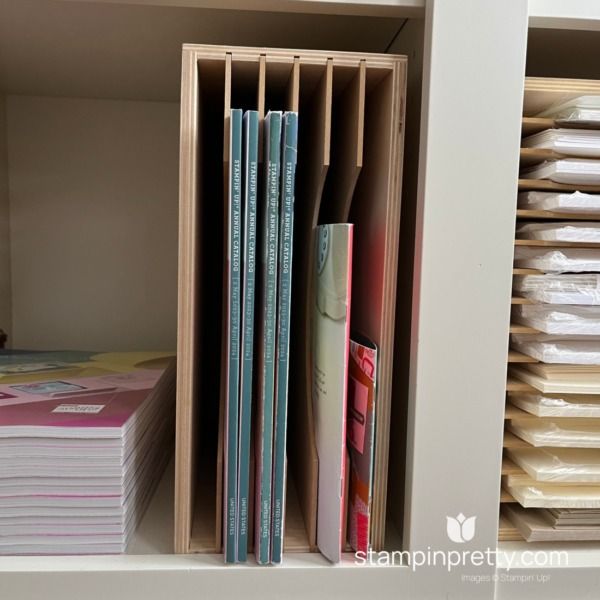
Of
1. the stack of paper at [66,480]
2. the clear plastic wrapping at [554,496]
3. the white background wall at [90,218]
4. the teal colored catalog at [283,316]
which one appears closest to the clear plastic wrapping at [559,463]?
the clear plastic wrapping at [554,496]

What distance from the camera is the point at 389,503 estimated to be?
63cm

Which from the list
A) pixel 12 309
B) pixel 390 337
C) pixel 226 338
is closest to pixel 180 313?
pixel 226 338

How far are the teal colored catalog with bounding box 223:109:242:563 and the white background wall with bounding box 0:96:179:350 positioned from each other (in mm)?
523

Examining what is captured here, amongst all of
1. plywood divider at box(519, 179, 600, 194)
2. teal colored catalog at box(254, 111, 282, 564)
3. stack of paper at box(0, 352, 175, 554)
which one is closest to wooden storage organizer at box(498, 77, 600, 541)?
plywood divider at box(519, 179, 600, 194)

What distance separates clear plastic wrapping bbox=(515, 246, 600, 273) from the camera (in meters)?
0.53

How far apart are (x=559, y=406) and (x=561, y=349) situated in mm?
55

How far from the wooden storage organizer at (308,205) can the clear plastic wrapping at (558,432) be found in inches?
5.8

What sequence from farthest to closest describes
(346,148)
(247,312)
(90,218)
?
1. (90,218)
2. (346,148)
3. (247,312)

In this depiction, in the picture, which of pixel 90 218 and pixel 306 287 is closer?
pixel 306 287

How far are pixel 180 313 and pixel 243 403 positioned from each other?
0.10 meters

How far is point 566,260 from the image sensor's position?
53 cm

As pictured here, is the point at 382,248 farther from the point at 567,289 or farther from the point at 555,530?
the point at 555,530

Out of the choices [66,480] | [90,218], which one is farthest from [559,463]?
[90,218]

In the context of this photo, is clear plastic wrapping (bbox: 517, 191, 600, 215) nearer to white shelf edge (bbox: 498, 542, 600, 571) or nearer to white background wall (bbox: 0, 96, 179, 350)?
white shelf edge (bbox: 498, 542, 600, 571)
